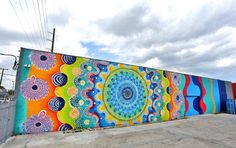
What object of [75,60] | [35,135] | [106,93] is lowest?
[35,135]

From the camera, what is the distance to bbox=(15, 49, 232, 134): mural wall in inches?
235

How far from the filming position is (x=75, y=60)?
23.1 ft

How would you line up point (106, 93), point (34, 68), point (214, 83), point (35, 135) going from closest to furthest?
point (35, 135) < point (34, 68) < point (106, 93) < point (214, 83)

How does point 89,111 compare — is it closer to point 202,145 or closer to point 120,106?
point 120,106

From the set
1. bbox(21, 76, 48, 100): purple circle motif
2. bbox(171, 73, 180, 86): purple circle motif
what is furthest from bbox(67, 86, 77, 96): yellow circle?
bbox(171, 73, 180, 86): purple circle motif

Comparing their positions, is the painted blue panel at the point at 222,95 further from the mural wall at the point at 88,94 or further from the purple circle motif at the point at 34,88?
the purple circle motif at the point at 34,88

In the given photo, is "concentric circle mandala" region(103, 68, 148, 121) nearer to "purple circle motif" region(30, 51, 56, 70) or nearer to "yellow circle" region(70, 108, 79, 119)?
"yellow circle" region(70, 108, 79, 119)

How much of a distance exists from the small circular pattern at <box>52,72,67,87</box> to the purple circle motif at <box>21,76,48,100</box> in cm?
40

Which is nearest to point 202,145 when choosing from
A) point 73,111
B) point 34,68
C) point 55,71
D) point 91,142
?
point 91,142

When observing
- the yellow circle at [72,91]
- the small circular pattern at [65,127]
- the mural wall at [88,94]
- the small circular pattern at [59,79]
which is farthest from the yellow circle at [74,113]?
the small circular pattern at [59,79]

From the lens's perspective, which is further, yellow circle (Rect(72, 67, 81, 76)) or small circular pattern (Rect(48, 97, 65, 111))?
yellow circle (Rect(72, 67, 81, 76))

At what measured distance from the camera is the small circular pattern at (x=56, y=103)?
6.23 metres

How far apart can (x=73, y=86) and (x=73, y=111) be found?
1175 mm

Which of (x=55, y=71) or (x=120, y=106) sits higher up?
(x=55, y=71)
